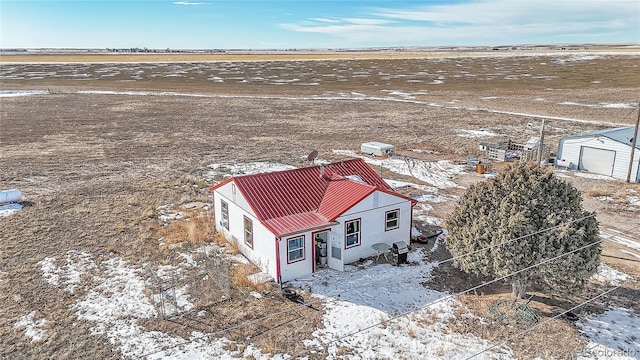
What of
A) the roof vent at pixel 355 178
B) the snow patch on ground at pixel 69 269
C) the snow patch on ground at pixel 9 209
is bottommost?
the snow patch on ground at pixel 69 269

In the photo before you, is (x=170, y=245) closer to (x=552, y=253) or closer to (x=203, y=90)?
(x=552, y=253)

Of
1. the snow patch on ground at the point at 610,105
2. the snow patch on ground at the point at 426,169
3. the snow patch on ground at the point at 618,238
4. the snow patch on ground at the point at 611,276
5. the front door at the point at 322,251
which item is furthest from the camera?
the snow patch on ground at the point at 610,105

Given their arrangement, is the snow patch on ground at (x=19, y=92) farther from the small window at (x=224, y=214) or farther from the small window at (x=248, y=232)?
the small window at (x=248, y=232)

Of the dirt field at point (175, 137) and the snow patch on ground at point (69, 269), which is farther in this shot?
the dirt field at point (175, 137)

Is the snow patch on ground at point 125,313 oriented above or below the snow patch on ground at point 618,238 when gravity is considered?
below

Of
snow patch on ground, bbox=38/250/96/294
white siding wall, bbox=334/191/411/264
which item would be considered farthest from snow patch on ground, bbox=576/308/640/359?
snow patch on ground, bbox=38/250/96/294

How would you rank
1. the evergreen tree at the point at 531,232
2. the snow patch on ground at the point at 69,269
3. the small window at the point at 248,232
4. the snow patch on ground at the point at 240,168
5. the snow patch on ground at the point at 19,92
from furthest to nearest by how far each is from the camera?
the snow patch on ground at the point at 19,92
the snow patch on ground at the point at 240,168
the small window at the point at 248,232
the snow patch on ground at the point at 69,269
the evergreen tree at the point at 531,232

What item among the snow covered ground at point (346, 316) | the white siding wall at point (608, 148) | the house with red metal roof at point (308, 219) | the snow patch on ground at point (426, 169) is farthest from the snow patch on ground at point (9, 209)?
the white siding wall at point (608, 148)
